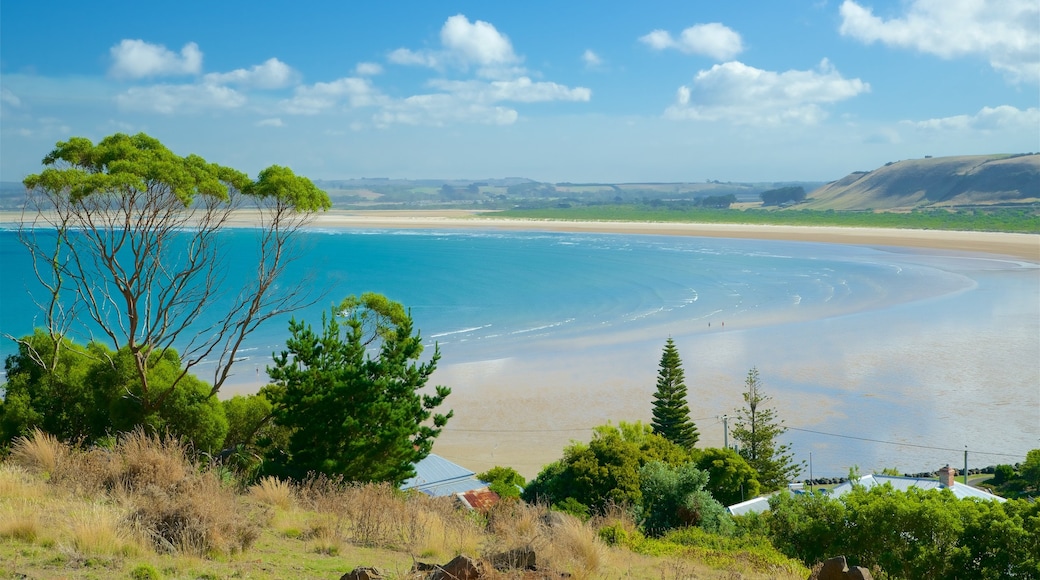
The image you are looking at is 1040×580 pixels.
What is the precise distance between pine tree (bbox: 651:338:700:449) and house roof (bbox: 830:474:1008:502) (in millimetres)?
6669

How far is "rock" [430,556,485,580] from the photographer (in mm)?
5633

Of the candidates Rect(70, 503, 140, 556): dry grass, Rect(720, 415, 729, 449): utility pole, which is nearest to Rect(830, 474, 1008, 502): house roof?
Rect(720, 415, 729, 449): utility pole

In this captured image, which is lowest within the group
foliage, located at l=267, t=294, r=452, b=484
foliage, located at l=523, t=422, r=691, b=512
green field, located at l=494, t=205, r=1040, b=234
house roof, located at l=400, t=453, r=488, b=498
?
house roof, located at l=400, t=453, r=488, b=498

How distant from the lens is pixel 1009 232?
109m

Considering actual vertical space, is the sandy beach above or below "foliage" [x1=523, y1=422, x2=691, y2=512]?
above

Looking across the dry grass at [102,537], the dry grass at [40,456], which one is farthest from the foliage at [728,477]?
the dry grass at [102,537]

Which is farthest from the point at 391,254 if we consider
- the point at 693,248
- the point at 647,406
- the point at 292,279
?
the point at 647,406

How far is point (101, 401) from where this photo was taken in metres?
14.3

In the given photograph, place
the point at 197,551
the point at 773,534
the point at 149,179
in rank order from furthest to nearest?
the point at 149,179
the point at 773,534
the point at 197,551

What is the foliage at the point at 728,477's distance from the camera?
18.3 meters

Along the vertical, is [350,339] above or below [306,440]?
above

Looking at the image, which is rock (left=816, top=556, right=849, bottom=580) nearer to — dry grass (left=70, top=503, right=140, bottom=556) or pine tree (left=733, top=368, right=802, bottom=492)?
dry grass (left=70, top=503, right=140, bottom=556)

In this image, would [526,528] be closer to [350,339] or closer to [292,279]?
[350,339]

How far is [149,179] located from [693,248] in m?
85.8
